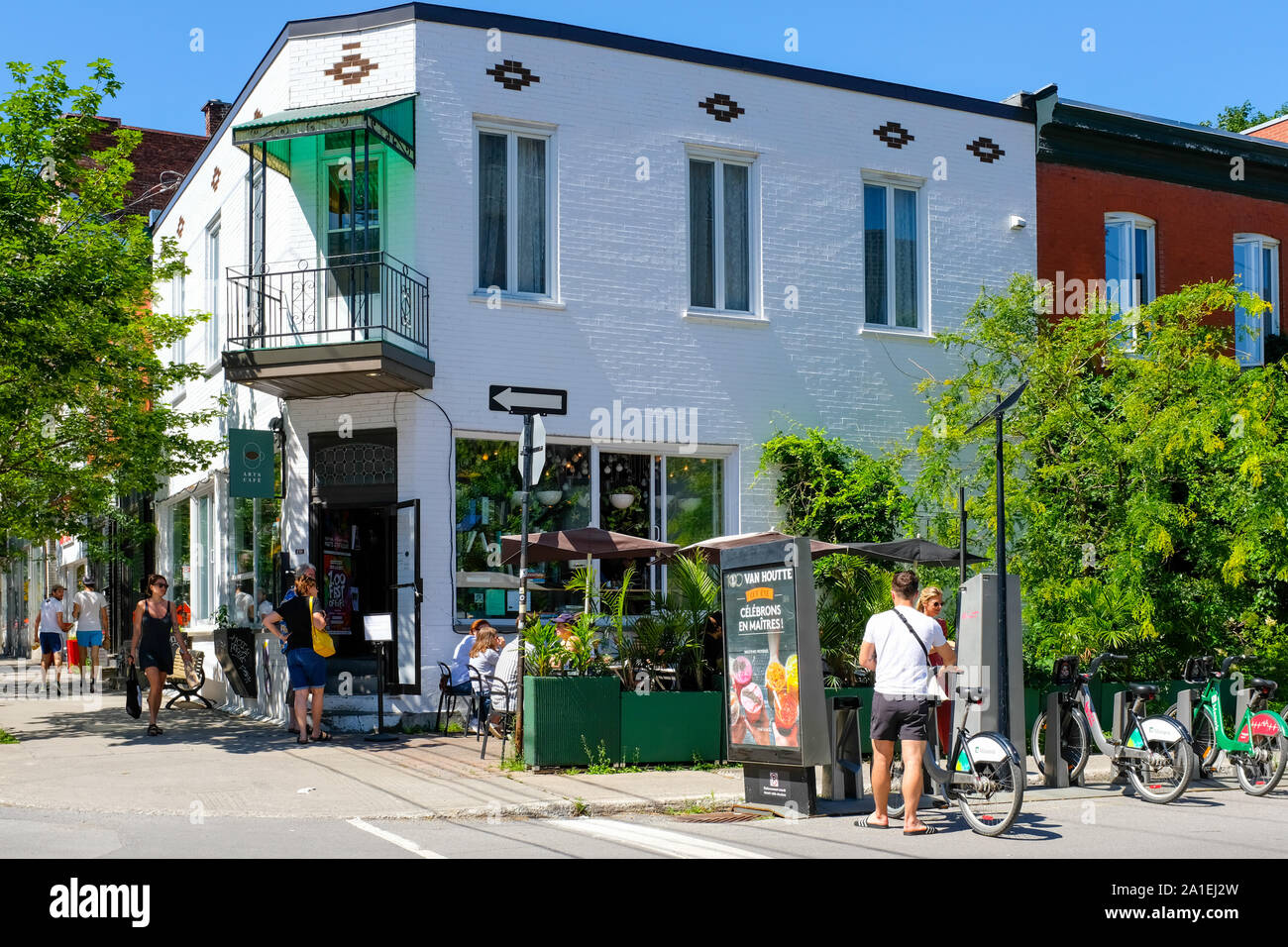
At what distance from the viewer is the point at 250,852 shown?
7.93 m

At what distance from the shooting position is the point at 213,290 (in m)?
20.2

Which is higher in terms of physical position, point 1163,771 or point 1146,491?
point 1146,491

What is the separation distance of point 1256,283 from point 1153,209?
2.82 m

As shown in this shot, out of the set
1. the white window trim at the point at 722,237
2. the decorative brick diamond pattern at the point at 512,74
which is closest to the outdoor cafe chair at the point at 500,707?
the white window trim at the point at 722,237

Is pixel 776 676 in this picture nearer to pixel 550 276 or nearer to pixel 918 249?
pixel 550 276

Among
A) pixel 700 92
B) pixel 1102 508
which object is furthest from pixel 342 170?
pixel 1102 508

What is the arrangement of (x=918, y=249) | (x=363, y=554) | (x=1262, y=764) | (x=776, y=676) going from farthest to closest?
1. (x=918, y=249)
2. (x=363, y=554)
3. (x=1262, y=764)
4. (x=776, y=676)

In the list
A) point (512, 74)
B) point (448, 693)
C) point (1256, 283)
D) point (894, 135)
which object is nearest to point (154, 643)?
point (448, 693)

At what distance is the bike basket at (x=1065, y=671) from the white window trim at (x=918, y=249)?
293 inches

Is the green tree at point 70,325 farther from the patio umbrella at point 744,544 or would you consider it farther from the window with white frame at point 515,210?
the patio umbrella at point 744,544

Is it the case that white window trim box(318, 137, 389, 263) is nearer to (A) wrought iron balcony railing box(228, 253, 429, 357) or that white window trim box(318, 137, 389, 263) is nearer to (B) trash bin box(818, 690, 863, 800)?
(A) wrought iron balcony railing box(228, 253, 429, 357)

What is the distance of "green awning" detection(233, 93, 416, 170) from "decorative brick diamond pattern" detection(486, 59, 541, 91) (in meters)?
1.13

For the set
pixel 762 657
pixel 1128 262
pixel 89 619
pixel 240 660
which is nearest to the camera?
pixel 762 657
